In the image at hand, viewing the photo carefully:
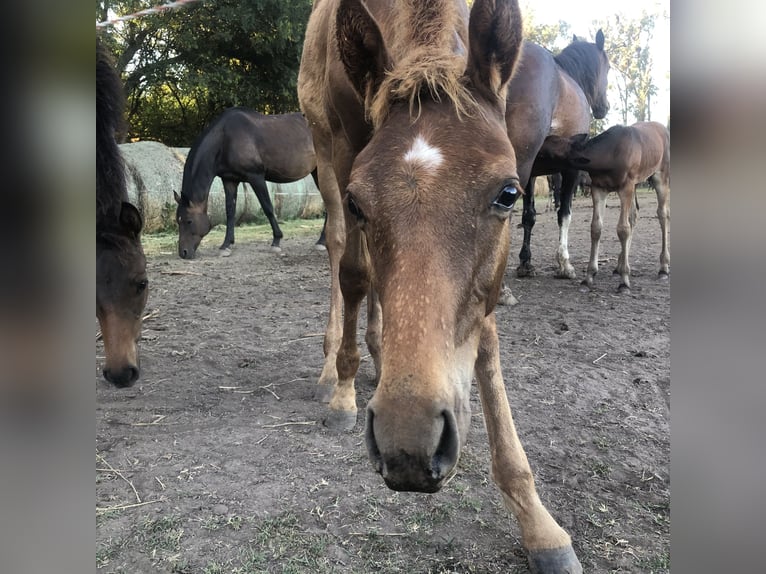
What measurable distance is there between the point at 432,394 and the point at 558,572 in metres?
1.12

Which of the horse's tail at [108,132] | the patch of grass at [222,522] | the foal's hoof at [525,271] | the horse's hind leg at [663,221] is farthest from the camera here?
the foal's hoof at [525,271]

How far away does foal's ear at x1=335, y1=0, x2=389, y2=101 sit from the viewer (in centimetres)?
189

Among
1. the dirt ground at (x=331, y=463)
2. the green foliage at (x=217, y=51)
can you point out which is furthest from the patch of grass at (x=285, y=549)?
the green foliage at (x=217, y=51)

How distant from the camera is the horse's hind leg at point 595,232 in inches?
283

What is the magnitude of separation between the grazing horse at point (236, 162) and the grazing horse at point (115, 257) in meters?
6.65

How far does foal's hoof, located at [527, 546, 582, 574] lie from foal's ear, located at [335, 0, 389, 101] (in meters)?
1.90

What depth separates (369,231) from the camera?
168 cm

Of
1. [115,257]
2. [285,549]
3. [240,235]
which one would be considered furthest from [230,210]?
[285,549]

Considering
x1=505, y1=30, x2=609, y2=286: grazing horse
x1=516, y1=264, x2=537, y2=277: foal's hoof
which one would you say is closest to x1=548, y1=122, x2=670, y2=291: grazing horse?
x1=505, y1=30, x2=609, y2=286: grazing horse

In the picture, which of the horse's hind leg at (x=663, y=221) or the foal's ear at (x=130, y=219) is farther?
the horse's hind leg at (x=663, y=221)

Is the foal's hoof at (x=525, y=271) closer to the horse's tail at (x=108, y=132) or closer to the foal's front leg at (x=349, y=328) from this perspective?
the foal's front leg at (x=349, y=328)

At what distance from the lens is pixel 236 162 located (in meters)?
11.0
